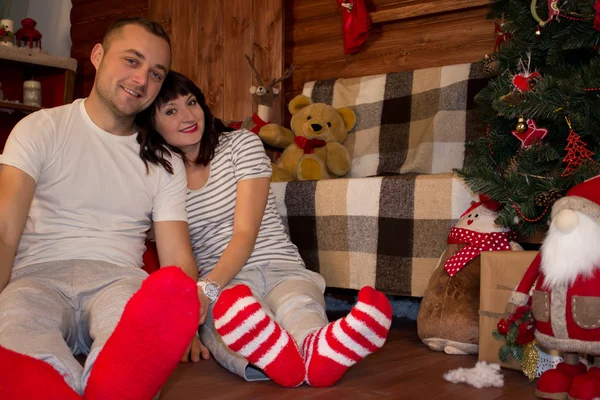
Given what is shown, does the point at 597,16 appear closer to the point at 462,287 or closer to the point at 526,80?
the point at 526,80

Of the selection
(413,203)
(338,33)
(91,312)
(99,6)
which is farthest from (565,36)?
(99,6)

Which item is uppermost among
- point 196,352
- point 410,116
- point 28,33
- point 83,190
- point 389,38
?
point 28,33

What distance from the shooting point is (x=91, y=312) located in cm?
117

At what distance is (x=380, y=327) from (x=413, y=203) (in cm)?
76

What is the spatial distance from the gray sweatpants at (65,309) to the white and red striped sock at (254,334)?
0.59 ft

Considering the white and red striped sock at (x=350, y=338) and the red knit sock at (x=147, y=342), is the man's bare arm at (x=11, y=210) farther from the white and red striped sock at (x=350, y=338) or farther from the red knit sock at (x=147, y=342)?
the white and red striped sock at (x=350, y=338)

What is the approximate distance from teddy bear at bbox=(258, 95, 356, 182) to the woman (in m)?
0.60

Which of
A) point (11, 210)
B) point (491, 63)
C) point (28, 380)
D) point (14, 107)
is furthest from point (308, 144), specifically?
point (14, 107)

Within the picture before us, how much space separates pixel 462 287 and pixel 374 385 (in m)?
0.45

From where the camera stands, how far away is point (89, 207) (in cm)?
137

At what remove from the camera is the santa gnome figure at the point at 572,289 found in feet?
3.64

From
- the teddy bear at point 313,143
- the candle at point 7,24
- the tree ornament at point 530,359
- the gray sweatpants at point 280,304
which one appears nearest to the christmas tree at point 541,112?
the tree ornament at point 530,359

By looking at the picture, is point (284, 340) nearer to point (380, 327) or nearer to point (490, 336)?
point (380, 327)

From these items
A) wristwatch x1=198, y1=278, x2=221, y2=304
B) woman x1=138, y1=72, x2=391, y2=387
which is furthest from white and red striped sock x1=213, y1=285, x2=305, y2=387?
wristwatch x1=198, y1=278, x2=221, y2=304
